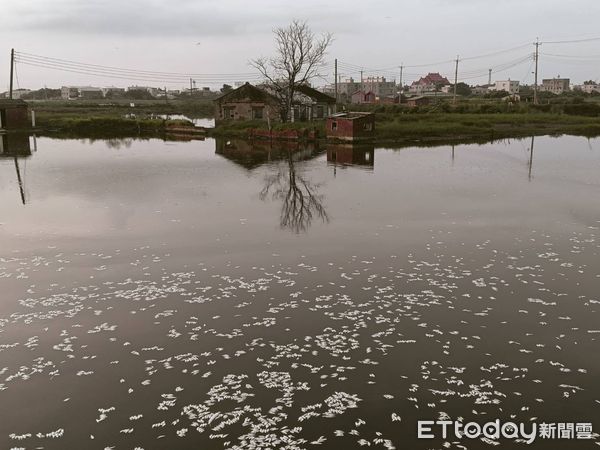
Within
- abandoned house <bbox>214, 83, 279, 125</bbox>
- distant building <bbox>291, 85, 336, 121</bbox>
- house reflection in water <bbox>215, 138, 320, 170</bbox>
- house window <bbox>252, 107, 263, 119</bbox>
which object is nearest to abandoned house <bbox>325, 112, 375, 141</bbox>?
house reflection in water <bbox>215, 138, 320, 170</bbox>

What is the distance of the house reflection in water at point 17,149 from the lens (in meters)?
31.3

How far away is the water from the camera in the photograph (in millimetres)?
8211

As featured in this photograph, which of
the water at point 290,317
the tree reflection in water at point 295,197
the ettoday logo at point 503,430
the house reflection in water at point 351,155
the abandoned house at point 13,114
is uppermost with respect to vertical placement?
the abandoned house at point 13,114

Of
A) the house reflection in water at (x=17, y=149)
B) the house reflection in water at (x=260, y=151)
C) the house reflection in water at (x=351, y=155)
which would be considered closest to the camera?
the house reflection in water at (x=17, y=149)

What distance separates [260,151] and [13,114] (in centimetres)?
3697

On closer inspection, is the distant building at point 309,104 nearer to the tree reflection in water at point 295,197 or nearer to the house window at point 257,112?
the house window at point 257,112

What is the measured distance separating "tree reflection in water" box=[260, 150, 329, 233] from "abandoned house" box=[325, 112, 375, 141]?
757 inches

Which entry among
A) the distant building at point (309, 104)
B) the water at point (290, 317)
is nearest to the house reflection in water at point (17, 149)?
the water at point (290, 317)

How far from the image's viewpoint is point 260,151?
4806cm

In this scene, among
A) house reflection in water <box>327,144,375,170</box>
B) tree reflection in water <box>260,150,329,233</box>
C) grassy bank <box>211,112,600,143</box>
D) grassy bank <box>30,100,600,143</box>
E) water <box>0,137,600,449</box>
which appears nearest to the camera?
water <box>0,137,600,449</box>

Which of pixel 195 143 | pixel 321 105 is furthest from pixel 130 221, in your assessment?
pixel 321 105

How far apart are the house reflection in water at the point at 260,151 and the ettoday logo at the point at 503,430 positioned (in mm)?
29708

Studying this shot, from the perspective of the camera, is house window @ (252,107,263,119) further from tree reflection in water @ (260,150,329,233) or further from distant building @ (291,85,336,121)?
tree reflection in water @ (260,150,329,233)

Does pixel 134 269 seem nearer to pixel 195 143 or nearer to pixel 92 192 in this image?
pixel 92 192
